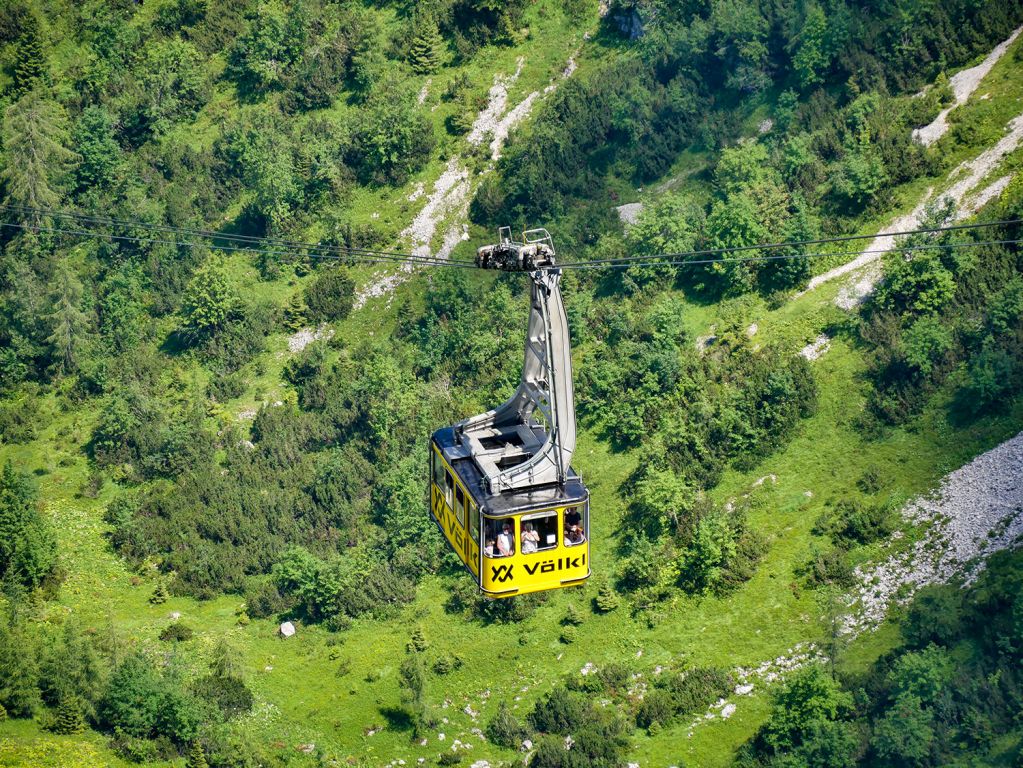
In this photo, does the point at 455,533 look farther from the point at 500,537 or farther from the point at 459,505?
the point at 500,537

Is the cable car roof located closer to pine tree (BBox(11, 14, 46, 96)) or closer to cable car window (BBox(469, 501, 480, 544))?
A: cable car window (BBox(469, 501, 480, 544))

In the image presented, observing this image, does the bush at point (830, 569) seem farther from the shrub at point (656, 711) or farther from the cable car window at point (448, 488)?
the cable car window at point (448, 488)

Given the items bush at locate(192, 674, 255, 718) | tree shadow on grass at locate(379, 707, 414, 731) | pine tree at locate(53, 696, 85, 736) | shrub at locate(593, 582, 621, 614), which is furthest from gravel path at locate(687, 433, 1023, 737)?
pine tree at locate(53, 696, 85, 736)

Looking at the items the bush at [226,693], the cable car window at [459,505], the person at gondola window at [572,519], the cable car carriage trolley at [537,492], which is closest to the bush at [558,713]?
the bush at [226,693]

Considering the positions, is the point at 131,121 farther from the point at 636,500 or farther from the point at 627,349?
the point at 636,500

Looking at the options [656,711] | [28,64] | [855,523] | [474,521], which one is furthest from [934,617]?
[28,64]
